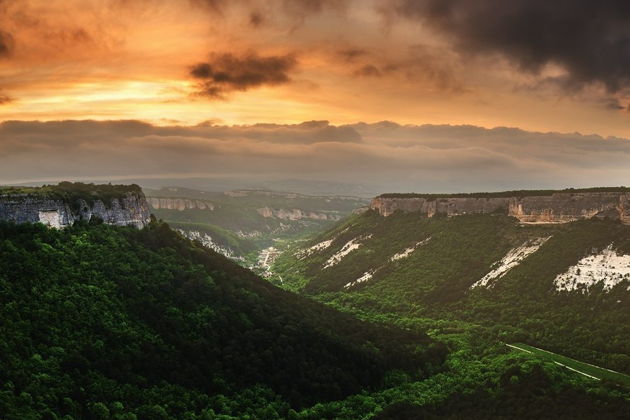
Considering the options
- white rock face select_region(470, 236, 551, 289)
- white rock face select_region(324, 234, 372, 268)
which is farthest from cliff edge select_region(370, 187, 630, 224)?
white rock face select_region(324, 234, 372, 268)

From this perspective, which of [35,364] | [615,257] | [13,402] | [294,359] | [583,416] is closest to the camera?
[13,402]

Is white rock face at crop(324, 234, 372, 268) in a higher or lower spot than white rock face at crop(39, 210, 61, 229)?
lower

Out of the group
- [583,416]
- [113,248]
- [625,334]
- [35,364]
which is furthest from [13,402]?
[625,334]

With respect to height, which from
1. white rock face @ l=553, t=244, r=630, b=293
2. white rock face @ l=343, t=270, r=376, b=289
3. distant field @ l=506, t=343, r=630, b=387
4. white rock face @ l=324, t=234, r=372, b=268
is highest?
white rock face @ l=553, t=244, r=630, b=293

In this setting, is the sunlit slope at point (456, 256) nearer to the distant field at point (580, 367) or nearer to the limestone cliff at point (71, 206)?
the distant field at point (580, 367)

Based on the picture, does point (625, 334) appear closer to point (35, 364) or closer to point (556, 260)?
point (556, 260)

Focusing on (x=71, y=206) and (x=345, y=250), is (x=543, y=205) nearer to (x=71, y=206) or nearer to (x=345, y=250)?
(x=345, y=250)

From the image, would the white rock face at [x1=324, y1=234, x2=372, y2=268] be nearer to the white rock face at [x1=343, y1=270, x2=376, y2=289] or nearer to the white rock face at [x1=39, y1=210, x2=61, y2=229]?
the white rock face at [x1=343, y1=270, x2=376, y2=289]
